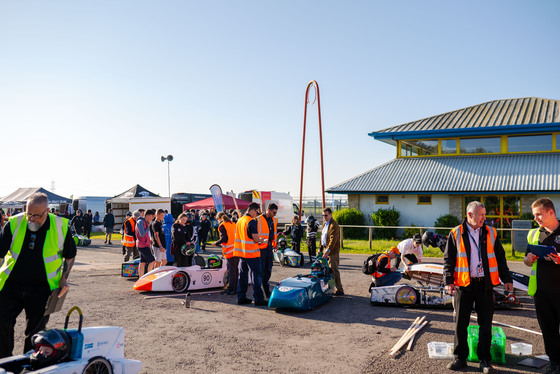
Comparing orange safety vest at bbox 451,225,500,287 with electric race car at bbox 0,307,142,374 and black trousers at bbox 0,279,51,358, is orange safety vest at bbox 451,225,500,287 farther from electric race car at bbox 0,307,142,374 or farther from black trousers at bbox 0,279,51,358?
black trousers at bbox 0,279,51,358

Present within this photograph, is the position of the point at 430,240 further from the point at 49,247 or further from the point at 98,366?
the point at 49,247

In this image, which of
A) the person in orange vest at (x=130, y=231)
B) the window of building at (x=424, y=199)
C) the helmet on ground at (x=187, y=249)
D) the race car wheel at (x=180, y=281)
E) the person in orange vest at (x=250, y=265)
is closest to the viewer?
the person in orange vest at (x=250, y=265)

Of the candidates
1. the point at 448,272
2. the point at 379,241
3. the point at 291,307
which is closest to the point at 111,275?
the point at 291,307

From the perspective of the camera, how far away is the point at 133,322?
7695 mm

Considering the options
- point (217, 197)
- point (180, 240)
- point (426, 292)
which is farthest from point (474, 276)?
point (217, 197)

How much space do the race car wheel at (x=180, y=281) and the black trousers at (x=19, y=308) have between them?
5.71 m

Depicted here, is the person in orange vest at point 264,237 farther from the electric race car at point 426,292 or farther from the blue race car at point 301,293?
the electric race car at point 426,292

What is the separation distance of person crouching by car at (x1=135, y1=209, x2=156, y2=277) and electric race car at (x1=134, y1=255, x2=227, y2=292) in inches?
51.9

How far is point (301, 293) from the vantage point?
8359 millimetres

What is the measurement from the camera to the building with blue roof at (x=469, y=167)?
21781mm

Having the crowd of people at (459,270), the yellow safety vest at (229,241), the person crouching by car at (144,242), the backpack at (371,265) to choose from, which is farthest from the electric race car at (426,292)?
the person crouching by car at (144,242)

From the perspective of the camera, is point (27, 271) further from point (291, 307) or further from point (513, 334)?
point (513, 334)

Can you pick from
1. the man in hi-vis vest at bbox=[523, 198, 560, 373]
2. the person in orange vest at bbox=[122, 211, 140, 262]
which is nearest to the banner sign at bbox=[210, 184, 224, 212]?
the person in orange vest at bbox=[122, 211, 140, 262]

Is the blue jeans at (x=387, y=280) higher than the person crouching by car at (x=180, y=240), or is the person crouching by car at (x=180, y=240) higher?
the person crouching by car at (x=180, y=240)
